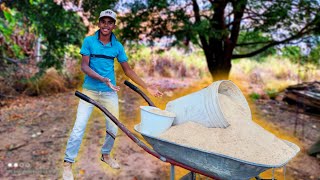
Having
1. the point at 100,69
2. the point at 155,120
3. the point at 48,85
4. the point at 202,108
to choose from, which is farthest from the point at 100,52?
the point at 48,85

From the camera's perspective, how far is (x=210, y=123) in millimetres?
2555

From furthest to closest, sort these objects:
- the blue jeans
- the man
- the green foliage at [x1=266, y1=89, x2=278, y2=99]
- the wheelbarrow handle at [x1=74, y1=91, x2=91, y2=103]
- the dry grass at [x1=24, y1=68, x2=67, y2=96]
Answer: the green foliage at [x1=266, y1=89, x2=278, y2=99], the dry grass at [x1=24, y1=68, x2=67, y2=96], the blue jeans, the wheelbarrow handle at [x1=74, y1=91, x2=91, y2=103], the man

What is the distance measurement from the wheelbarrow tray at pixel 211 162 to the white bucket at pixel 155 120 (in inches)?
2.1

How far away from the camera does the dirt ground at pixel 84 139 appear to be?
4.36m

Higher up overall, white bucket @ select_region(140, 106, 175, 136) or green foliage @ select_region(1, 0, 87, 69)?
green foliage @ select_region(1, 0, 87, 69)

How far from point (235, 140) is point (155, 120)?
56 centimetres

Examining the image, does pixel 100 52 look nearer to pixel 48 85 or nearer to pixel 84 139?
pixel 84 139

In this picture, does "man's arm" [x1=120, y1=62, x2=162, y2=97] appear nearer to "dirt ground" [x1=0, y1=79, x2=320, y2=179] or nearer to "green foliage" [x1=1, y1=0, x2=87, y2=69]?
"dirt ground" [x1=0, y1=79, x2=320, y2=179]

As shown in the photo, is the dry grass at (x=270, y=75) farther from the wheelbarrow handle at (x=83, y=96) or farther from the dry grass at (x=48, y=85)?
the wheelbarrow handle at (x=83, y=96)

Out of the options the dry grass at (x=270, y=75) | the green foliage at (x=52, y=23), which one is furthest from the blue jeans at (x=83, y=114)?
the dry grass at (x=270, y=75)

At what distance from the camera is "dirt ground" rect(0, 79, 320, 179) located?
171 inches

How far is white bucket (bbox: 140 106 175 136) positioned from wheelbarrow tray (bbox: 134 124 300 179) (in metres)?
0.05

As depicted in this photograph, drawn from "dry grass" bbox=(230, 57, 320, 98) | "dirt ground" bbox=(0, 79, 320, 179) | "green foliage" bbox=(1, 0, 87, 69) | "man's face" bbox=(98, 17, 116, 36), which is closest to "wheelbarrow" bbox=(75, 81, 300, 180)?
"man's face" bbox=(98, 17, 116, 36)

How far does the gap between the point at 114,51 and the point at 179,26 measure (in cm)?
291
